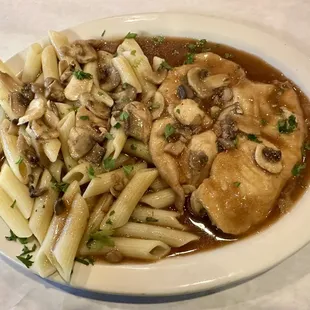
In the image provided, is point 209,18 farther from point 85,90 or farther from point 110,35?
point 85,90

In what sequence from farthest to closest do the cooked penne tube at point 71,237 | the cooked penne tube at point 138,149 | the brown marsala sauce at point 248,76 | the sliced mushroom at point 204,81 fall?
1. the sliced mushroom at point 204,81
2. the cooked penne tube at point 138,149
3. the brown marsala sauce at point 248,76
4. the cooked penne tube at point 71,237

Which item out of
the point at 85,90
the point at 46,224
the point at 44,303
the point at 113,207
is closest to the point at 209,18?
the point at 85,90

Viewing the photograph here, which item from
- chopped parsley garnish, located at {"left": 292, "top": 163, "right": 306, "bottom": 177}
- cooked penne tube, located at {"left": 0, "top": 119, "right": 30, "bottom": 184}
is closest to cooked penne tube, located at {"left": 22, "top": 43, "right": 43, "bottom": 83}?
cooked penne tube, located at {"left": 0, "top": 119, "right": 30, "bottom": 184}

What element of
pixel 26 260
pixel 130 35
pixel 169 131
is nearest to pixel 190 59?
pixel 130 35

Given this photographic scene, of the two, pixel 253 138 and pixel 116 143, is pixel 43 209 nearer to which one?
pixel 116 143

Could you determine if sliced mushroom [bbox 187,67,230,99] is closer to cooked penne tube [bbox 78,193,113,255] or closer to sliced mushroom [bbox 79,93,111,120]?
sliced mushroom [bbox 79,93,111,120]

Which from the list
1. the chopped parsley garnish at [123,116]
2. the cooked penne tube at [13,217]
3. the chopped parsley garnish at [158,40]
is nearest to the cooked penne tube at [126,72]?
the chopped parsley garnish at [123,116]

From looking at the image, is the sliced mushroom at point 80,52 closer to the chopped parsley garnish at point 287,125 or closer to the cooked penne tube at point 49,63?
the cooked penne tube at point 49,63
